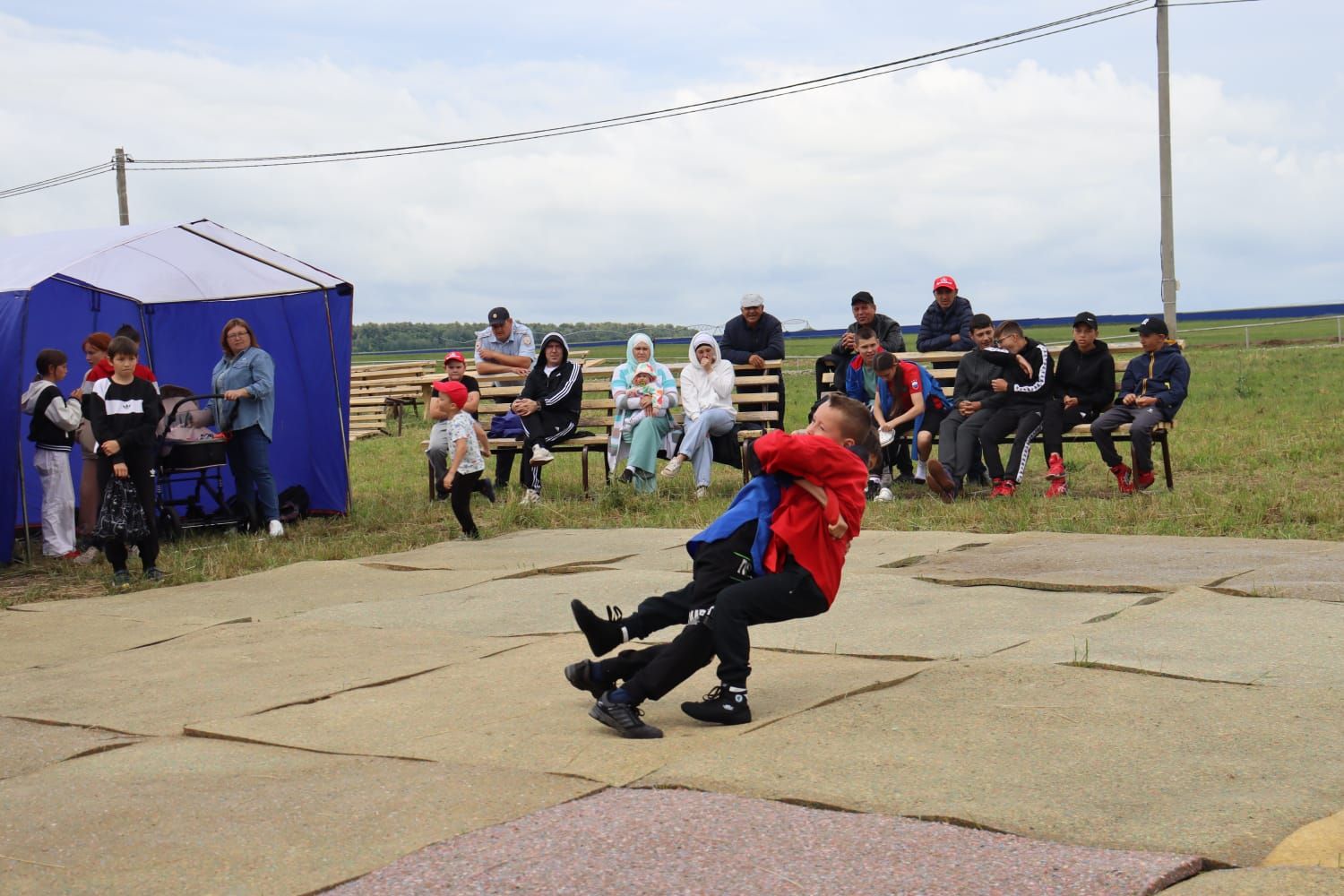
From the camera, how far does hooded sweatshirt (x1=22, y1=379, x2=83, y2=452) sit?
37.7 ft

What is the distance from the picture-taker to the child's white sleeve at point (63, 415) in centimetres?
1148

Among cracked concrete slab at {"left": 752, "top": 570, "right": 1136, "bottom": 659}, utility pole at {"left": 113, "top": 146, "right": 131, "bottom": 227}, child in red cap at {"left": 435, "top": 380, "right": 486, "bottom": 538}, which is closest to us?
cracked concrete slab at {"left": 752, "top": 570, "right": 1136, "bottom": 659}

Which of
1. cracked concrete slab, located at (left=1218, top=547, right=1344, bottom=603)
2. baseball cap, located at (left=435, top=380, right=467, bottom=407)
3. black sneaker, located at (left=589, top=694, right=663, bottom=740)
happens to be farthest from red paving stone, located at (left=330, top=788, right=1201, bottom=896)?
baseball cap, located at (left=435, top=380, right=467, bottom=407)

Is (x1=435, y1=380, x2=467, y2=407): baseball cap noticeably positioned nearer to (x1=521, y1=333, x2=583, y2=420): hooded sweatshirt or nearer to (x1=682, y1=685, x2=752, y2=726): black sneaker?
(x1=521, y1=333, x2=583, y2=420): hooded sweatshirt

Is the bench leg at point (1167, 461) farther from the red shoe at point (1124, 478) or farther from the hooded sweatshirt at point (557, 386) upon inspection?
the hooded sweatshirt at point (557, 386)

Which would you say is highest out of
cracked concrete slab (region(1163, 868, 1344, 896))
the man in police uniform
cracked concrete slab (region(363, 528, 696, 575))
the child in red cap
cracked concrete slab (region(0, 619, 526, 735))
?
the man in police uniform

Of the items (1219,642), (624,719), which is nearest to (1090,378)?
(1219,642)

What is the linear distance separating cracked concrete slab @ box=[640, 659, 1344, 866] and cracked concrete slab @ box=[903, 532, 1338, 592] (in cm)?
244

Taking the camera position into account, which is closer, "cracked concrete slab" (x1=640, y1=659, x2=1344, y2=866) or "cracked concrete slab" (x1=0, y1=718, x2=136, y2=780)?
"cracked concrete slab" (x1=640, y1=659, x2=1344, y2=866)

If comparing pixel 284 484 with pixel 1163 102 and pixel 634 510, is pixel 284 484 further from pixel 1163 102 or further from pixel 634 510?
pixel 1163 102

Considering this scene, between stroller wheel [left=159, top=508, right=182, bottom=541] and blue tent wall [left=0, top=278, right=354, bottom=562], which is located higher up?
blue tent wall [left=0, top=278, right=354, bottom=562]

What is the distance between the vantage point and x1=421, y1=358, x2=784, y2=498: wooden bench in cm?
1414

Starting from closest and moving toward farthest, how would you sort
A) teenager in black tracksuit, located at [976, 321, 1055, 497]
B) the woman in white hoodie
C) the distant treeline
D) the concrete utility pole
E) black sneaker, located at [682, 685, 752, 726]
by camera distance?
black sneaker, located at [682, 685, 752, 726], teenager in black tracksuit, located at [976, 321, 1055, 497], the woman in white hoodie, the concrete utility pole, the distant treeline

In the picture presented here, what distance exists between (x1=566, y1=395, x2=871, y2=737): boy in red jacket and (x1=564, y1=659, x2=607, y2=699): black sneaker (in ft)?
0.38
